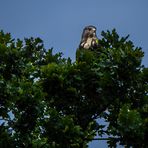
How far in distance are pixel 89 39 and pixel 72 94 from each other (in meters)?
4.93

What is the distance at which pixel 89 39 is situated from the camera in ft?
70.9

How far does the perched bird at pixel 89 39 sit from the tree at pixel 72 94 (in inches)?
63.4

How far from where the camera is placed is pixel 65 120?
15406 millimetres

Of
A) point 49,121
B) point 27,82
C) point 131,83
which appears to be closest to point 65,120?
point 49,121

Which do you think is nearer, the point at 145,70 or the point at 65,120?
the point at 65,120

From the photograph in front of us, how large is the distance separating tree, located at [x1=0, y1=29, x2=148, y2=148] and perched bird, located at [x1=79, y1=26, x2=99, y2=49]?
1609 mm

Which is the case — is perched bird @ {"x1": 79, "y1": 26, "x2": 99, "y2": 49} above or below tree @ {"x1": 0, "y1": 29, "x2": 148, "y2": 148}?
above

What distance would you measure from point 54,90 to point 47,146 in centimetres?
236

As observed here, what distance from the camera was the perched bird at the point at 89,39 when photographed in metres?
21.1

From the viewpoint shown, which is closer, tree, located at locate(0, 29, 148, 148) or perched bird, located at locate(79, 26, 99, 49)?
tree, located at locate(0, 29, 148, 148)

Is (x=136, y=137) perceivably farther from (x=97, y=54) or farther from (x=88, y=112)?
(x=97, y=54)

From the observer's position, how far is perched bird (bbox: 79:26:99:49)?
21.1m

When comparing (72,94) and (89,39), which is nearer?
(72,94)

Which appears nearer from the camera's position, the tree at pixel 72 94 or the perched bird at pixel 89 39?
the tree at pixel 72 94
